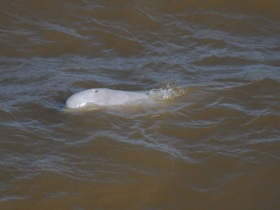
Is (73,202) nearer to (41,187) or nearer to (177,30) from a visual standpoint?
(41,187)

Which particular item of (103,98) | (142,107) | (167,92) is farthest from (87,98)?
(167,92)

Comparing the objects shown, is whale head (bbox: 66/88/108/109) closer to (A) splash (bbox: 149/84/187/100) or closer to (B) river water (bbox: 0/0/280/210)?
(B) river water (bbox: 0/0/280/210)

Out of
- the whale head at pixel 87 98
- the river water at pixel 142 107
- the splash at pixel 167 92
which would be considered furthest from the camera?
the splash at pixel 167 92

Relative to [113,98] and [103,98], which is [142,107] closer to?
[113,98]

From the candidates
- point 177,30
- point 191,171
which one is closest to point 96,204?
point 191,171

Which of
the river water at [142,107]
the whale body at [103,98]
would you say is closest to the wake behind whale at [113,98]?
the whale body at [103,98]

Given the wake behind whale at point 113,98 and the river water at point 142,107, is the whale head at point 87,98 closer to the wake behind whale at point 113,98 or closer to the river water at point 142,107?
the wake behind whale at point 113,98

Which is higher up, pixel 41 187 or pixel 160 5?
pixel 160 5

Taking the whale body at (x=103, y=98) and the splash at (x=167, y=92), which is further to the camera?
the splash at (x=167, y=92)
